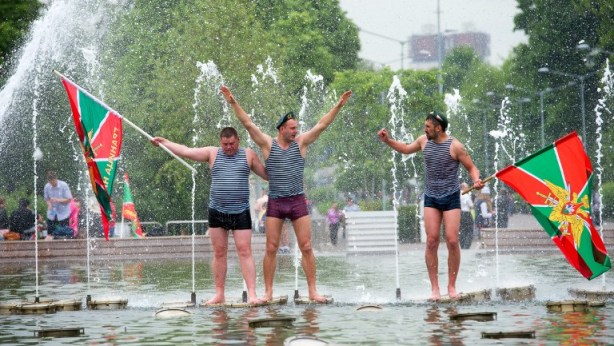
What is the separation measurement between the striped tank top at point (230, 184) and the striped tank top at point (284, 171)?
24 cm

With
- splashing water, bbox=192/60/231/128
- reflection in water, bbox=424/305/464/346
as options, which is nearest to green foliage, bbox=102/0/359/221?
splashing water, bbox=192/60/231/128

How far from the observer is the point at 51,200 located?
88.0 ft

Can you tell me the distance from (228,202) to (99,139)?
1.64 metres

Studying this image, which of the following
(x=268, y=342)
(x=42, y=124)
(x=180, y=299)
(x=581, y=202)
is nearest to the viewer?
(x=268, y=342)

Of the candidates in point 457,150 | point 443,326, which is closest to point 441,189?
point 457,150

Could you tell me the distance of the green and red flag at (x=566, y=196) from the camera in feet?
44.5

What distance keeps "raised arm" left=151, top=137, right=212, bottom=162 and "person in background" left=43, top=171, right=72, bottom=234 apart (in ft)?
41.6

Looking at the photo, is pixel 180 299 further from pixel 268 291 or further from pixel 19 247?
pixel 19 247

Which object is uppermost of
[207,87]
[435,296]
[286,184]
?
[207,87]

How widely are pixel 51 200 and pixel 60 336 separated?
15941 millimetres

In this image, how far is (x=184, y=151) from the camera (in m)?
13.9

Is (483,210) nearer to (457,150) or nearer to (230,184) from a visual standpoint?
(457,150)

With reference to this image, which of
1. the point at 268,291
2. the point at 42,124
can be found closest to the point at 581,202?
the point at 268,291

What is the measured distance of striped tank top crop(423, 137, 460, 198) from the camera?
1403cm
